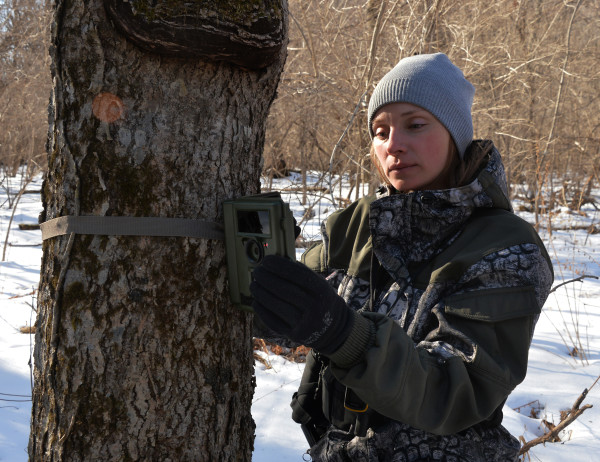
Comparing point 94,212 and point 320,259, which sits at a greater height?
point 94,212

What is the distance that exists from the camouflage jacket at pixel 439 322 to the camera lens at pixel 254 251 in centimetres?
27

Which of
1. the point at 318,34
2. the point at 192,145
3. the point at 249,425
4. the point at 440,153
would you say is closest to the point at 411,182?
the point at 440,153

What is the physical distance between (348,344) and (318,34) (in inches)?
191

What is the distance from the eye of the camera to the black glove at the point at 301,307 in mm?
1135

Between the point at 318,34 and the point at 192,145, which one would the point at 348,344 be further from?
the point at 318,34

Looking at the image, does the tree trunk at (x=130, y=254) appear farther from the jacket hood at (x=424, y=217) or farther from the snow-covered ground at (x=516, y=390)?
the snow-covered ground at (x=516, y=390)

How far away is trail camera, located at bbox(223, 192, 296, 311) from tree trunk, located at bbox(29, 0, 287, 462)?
0.05 metres

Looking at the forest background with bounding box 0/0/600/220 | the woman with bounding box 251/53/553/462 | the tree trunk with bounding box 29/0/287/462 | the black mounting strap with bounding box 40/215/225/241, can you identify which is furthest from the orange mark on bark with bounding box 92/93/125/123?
the forest background with bounding box 0/0/600/220

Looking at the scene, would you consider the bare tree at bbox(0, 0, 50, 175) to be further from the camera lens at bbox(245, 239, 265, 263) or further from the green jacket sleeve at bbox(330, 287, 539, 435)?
the green jacket sleeve at bbox(330, 287, 539, 435)

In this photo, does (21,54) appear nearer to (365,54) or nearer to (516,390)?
(365,54)

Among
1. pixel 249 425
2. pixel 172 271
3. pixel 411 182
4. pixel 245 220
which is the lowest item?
pixel 249 425

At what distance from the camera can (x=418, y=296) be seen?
4.90ft

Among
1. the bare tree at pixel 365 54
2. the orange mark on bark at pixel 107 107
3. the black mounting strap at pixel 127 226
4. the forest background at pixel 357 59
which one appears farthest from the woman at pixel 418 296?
the bare tree at pixel 365 54

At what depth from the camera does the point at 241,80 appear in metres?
1.40
